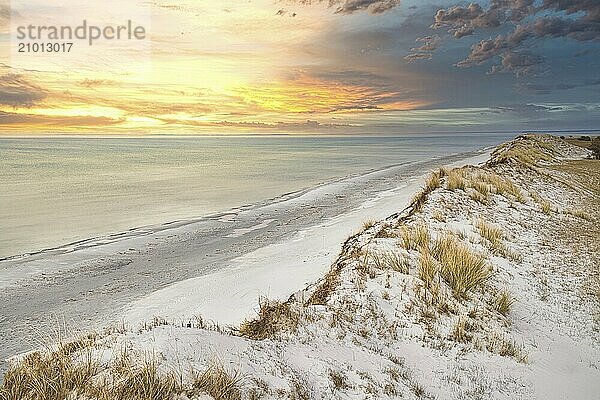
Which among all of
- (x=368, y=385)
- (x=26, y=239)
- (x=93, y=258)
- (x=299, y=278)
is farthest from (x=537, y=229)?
(x=26, y=239)

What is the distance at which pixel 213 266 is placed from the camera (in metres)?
10.8

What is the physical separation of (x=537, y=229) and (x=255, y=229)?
Answer: 7979mm

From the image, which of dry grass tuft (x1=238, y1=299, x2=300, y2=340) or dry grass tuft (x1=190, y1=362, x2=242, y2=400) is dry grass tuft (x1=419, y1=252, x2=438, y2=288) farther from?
dry grass tuft (x1=190, y1=362, x2=242, y2=400)

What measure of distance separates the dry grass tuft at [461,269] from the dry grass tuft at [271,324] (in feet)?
8.16

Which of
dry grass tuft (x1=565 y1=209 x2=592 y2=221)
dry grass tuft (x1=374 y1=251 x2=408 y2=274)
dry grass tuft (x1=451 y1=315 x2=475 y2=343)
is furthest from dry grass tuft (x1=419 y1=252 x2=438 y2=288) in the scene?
dry grass tuft (x1=565 y1=209 x2=592 y2=221)

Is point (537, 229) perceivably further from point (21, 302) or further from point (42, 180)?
point (42, 180)

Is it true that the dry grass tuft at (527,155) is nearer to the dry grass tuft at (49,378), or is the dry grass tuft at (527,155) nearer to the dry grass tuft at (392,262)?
the dry grass tuft at (392,262)

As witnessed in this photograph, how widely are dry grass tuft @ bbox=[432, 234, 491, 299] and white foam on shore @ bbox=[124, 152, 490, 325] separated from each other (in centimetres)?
252

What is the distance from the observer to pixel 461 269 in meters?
6.80

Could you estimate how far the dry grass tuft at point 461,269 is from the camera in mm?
6551

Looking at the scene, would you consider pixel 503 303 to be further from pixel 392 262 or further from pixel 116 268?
pixel 116 268

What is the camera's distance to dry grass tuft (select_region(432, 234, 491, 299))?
6551mm

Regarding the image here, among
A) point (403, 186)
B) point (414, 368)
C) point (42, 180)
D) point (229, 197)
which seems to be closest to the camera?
point (414, 368)

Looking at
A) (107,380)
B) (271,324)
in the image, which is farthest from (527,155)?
(107,380)
